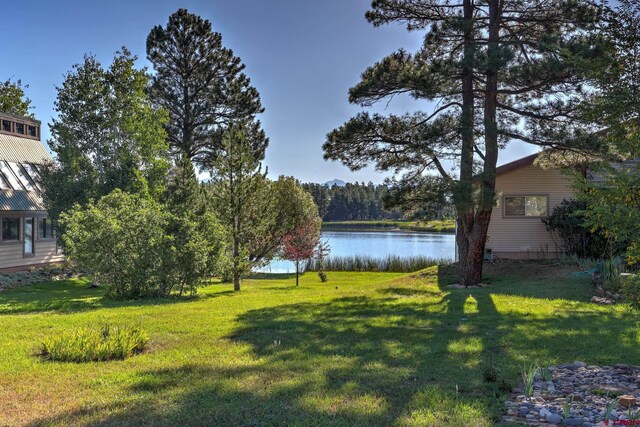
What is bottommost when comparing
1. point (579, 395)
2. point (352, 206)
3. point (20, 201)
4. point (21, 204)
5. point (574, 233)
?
point (579, 395)

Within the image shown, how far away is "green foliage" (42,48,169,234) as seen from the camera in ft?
57.8

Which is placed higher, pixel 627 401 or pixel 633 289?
pixel 633 289

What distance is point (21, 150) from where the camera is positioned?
70.5ft

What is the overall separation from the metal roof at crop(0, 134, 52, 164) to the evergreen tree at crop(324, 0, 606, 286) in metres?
15.2

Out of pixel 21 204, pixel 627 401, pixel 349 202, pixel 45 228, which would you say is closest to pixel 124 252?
pixel 627 401

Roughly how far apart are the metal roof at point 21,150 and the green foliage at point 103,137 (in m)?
2.68

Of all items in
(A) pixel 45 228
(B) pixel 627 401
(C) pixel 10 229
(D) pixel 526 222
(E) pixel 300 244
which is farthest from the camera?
(A) pixel 45 228

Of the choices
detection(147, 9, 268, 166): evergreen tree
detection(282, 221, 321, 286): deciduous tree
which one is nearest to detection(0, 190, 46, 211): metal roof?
detection(147, 9, 268, 166): evergreen tree

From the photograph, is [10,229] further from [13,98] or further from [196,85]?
[13,98]

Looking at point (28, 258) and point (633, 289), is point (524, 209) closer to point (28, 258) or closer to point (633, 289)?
point (633, 289)

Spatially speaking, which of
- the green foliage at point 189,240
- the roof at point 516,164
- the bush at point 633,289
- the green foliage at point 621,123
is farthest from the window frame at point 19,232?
the bush at point 633,289

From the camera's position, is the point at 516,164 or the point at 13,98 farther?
the point at 13,98

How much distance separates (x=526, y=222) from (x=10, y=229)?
2024 centimetres

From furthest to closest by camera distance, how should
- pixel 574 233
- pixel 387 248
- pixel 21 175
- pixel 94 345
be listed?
Answer: pixel 387 248 → pixel 21 175 → pixel 574 233 → pixel 94 345
